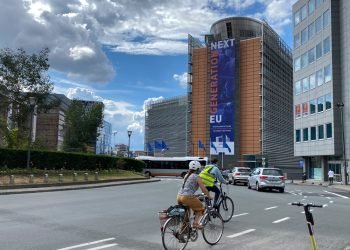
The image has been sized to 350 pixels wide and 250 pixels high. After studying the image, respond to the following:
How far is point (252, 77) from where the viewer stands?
112 metres

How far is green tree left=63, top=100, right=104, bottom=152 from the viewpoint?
228 feet

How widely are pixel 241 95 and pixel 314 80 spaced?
53281 millimetres

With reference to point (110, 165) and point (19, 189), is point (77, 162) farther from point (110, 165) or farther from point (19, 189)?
point (19, 189)

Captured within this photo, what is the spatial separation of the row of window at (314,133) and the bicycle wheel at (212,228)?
49950mm

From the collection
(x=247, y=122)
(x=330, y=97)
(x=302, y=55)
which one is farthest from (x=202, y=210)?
(x=247, y=122)

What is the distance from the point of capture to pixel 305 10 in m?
65.4

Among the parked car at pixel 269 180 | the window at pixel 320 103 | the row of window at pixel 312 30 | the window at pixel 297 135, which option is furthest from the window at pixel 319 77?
the parked car at pixel 269 180

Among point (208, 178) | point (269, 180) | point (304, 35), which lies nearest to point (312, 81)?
point (304, 35)

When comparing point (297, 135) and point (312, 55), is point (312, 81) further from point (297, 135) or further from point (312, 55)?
point (297, 135)

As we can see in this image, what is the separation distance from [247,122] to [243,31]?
27399 mm

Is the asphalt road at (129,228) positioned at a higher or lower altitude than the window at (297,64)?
lower

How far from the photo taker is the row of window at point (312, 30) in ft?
192

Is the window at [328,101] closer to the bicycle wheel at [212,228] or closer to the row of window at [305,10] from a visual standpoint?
the row of window at [305,10]

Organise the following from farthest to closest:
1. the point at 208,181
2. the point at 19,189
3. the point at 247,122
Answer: the point at 247,122, the point at 19,189, the point at 208,181
